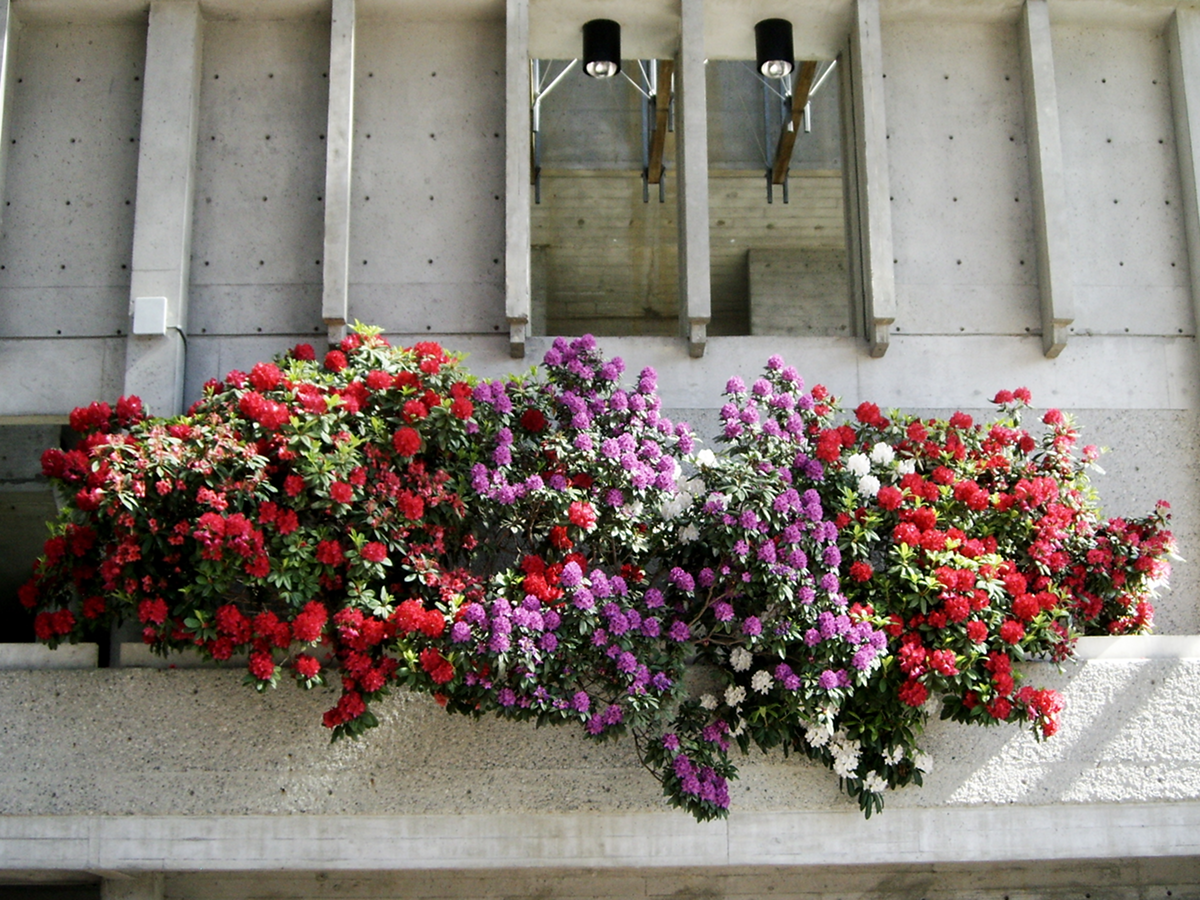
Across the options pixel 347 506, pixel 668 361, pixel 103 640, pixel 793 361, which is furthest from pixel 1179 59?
pixel 103 640

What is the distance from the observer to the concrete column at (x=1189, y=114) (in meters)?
7.39

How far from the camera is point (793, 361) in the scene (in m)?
7.12

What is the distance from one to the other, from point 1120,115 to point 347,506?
17.2ft

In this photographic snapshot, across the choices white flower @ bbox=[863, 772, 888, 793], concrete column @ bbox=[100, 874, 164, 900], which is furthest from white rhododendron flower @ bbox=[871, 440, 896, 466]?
concrete column @ bbox=[100, 874, 164, 900]

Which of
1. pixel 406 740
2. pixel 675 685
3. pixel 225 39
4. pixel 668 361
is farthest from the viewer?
pixel 225 39

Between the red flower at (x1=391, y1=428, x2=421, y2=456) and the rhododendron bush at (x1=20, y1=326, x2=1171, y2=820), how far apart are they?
13mm

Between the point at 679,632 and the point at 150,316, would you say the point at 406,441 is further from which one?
the point at 150,316

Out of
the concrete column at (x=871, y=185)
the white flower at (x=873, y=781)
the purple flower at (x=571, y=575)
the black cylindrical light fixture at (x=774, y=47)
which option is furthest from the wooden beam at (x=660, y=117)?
the white flower at (x=873, y=781)

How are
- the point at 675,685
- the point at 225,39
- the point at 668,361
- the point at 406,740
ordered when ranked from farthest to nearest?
the point at 225,39 → the point at 668,361 → the point at 406,740 → the point at 675,685

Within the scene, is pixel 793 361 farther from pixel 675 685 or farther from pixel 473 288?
pixel 675 685

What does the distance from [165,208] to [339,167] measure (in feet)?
3.23

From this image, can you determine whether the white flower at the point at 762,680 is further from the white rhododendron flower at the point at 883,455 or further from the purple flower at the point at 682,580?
the white rhododendron flower at the point at 883,455

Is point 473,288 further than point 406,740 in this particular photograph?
Yes

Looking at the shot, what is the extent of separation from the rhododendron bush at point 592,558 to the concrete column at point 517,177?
0.86 meters
